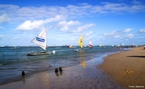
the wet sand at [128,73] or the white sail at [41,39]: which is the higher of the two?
the white sail at [41,39]

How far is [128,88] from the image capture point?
40.5ft

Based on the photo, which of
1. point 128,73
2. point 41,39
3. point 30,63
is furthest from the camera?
point 41,39

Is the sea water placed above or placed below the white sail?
below

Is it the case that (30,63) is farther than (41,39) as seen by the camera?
No

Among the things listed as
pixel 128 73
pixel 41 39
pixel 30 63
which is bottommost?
pixel 30 63

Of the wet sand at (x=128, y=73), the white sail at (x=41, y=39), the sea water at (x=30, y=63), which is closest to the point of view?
the wet sand at (x=128, y=73)

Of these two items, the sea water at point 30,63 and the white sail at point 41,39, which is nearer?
the sea water at point 30,63

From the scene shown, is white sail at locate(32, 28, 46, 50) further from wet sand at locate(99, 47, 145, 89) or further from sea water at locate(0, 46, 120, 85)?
wet sand at locate(99, 47, 145, 89)

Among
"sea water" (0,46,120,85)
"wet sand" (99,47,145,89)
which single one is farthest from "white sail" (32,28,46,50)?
"wet sand" (99,47,145,89)

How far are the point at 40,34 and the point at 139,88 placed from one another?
135 ft

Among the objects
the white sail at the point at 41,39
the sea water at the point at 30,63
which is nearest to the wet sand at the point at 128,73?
the sea water at the point at 30,63

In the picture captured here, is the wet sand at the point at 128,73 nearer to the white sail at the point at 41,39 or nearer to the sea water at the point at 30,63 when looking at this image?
the sea water at the point at 30,63

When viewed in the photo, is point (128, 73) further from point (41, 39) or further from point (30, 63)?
point (41, 39)

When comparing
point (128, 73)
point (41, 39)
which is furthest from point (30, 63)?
point (128, 73)
